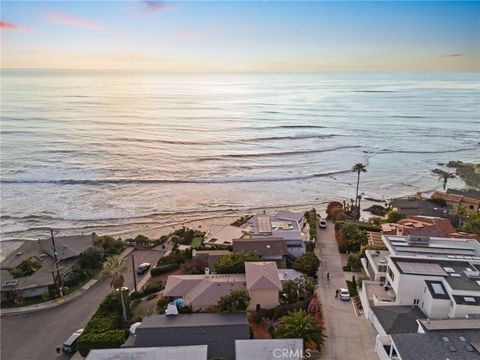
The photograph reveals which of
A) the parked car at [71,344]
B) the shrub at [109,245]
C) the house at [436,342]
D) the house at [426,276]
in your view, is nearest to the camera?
the house at [436,342]

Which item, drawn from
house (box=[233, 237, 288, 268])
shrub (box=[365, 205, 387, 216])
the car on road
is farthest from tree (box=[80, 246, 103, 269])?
shrub (box=[365, 205, 387, 216])

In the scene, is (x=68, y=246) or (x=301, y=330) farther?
(x=68, y=246)

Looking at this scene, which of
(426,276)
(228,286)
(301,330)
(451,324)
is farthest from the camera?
(228,286)

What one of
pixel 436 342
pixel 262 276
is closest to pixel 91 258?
pixel 262 276

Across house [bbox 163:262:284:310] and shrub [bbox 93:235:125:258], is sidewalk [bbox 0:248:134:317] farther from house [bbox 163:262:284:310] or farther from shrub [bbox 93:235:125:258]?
house [bbox 163:262:284:310]

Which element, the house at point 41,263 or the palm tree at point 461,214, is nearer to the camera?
the house at point 41,263

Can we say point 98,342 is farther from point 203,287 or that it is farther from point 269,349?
point 269,349

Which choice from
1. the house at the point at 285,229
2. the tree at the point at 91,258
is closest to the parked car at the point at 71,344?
the tree at the point at 91,258

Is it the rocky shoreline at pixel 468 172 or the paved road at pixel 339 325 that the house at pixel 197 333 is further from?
the rocky shoreline at pixel 468 172
